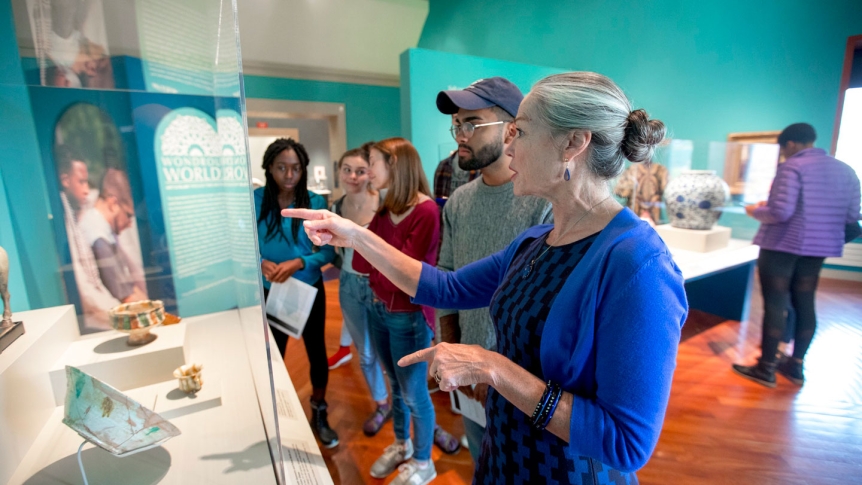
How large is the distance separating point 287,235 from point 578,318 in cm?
171

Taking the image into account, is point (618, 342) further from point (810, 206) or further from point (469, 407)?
point (810, 206)

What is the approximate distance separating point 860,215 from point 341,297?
9.33 feet

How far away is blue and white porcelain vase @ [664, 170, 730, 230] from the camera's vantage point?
9.75ft

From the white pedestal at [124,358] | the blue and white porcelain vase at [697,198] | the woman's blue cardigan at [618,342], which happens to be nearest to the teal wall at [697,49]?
the blue and white porcelain vase at [697,198]

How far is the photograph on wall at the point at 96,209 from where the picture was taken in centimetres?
142

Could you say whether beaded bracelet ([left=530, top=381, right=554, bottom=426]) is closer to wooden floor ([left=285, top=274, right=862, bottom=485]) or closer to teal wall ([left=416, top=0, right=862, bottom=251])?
wooden floor ([left=285, top=274, right=862, bottom=485])

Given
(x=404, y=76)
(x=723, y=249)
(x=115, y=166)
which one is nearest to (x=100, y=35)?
(x=115, y=166)

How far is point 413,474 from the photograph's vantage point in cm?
183

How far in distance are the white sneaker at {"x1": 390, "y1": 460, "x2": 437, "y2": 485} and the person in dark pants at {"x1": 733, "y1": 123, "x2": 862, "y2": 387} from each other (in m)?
2.47

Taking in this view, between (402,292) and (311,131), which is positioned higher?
(311,131)

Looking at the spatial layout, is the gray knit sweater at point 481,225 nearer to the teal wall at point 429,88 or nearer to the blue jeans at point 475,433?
the blue jeans at point 475,433

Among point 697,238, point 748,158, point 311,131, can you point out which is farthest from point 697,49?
point 311,131

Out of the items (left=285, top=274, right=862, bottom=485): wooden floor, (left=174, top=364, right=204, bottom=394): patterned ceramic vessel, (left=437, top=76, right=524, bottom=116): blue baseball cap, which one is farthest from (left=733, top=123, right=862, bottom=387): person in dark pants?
(left=174, top=364, right=204, bottom=394): patterned ceramic vessel

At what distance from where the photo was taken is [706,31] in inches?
145
